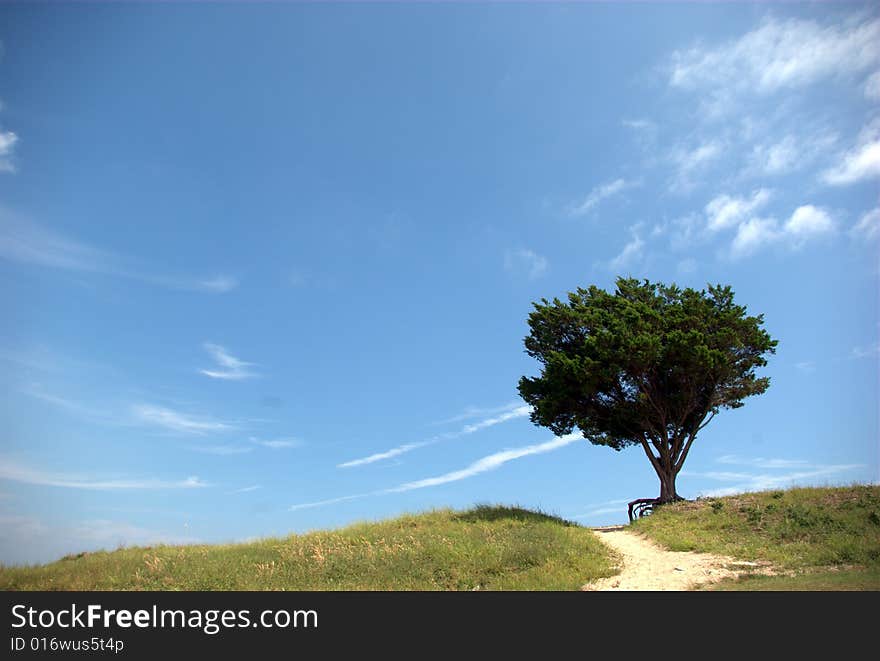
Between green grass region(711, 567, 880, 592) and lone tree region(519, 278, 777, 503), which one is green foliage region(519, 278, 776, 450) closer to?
lone tree region(519, 278, 777, 503)

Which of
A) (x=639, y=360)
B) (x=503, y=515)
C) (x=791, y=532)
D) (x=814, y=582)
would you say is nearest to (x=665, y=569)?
(x=814, y=582)

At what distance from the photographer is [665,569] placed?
1805 centimetres

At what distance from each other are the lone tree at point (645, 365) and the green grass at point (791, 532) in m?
5.11

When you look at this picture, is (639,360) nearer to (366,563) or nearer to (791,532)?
(791,532)

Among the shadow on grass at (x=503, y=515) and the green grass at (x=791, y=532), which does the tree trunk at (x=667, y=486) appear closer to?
the green grass at (x=791, y=532)

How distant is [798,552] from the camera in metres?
19.0

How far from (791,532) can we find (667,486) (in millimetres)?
→ 10732

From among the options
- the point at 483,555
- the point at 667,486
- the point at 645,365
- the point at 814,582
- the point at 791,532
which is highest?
the point at 645,365

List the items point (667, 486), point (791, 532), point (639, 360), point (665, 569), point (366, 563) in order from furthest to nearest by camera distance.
Answer: point (667, 486)
point (639, 360)
point (791, 532)
point (366, 563)
point (665, 569)

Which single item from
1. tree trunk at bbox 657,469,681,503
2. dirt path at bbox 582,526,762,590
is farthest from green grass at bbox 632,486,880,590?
tree trunk at bbox 657,469,681,503

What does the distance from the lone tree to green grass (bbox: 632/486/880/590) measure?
511cm
